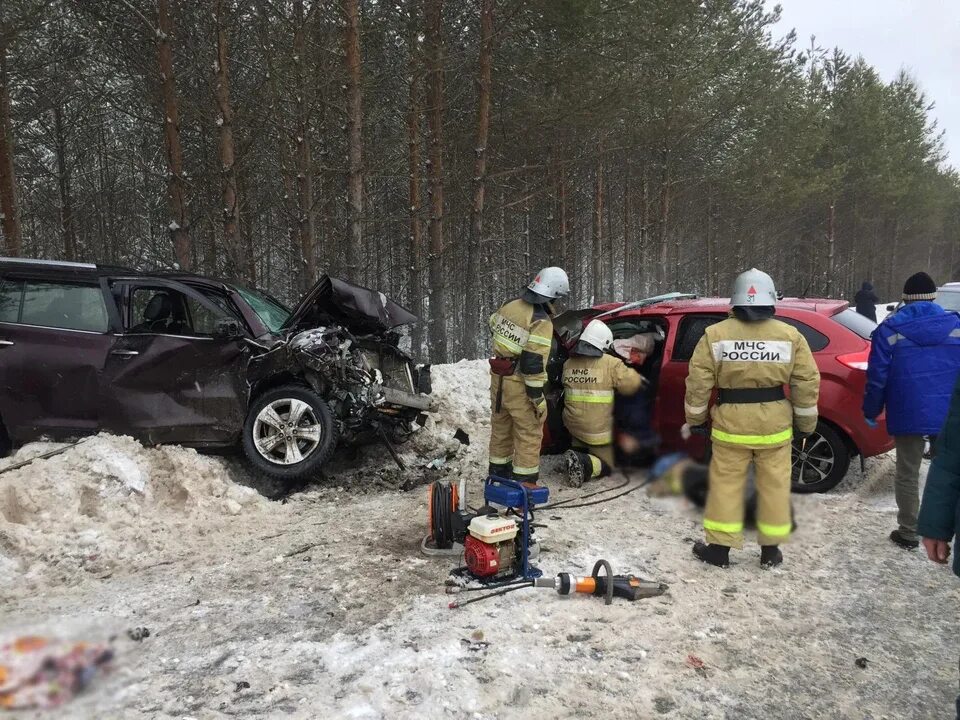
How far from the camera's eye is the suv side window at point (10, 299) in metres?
5.58

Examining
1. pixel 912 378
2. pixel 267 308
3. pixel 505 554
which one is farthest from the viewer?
pixel 267 308

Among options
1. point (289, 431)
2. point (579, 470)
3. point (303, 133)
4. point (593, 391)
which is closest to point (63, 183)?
point (303, 133)

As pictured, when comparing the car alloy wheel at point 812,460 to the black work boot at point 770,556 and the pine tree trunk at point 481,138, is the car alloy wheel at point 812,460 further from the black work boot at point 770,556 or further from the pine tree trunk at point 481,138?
the pine tree trunk at point 481,138

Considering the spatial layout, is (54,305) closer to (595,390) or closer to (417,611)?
(417,611)

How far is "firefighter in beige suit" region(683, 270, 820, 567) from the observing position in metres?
3.97

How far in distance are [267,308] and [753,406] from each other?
4895 millimetres

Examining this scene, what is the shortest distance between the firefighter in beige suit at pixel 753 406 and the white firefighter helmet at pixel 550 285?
1342 millimetres

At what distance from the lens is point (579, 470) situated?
5.78 m

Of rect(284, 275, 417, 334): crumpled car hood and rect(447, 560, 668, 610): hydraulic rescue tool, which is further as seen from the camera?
rect(284, 275, 417, 334): crumpled car hood

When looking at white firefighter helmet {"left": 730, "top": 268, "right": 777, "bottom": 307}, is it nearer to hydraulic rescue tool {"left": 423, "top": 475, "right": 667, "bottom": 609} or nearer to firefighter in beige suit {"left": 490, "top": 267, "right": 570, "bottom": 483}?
firefighter in beige suit {"left": 490, "top": 267, "right": 570, "bottom": 483}

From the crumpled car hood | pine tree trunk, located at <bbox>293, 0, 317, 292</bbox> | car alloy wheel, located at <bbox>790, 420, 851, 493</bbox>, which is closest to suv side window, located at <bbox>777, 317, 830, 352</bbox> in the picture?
car alloy wheel, located at <bbox>790, 420, 851, 493</bbox>

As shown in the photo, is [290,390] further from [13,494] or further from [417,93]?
[417,93]

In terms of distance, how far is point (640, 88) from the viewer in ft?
44.3

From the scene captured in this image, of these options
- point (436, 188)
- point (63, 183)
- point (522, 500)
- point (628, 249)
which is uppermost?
point (63, 183)
